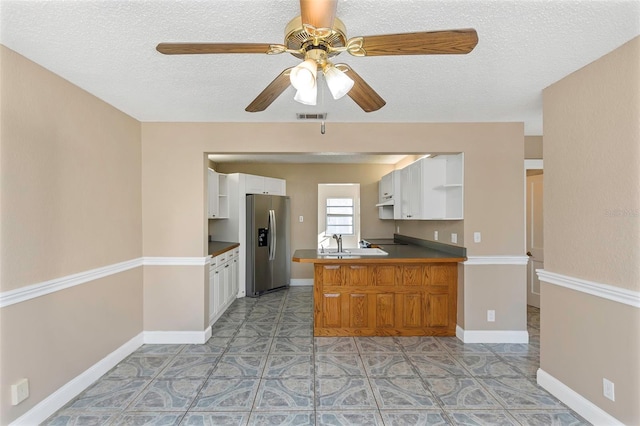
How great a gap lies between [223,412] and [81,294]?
1445 mm

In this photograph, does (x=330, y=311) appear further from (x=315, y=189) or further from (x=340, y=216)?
(x=315, y=189)

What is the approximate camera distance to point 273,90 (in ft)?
5.30

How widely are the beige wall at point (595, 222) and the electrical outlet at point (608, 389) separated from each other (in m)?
0.03

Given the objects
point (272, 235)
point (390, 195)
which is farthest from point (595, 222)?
point (272, 235)

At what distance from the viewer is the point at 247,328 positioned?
3598 mm

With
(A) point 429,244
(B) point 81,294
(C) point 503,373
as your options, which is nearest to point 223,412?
(B) point 81,294

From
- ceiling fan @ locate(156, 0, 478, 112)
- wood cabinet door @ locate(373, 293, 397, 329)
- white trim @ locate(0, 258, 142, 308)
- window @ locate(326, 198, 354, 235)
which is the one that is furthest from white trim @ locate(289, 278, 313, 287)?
ceiling fan @ locate(156, 0, 478, 112)

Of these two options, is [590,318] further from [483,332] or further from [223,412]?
[223,412]

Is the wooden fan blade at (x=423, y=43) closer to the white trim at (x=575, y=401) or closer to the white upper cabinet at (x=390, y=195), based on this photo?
the white trim at (x=575, y=401)

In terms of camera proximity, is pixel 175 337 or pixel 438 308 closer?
pixel 175 337

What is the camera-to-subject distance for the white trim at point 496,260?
3.19m

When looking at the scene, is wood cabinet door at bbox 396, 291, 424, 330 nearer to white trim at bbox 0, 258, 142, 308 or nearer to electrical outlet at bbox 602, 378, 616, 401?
electrical outlet at bbox 602, 378, 616, 401

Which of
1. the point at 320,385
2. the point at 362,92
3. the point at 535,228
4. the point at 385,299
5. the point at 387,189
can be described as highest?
the point at 362,92

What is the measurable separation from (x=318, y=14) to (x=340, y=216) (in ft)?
16.3
